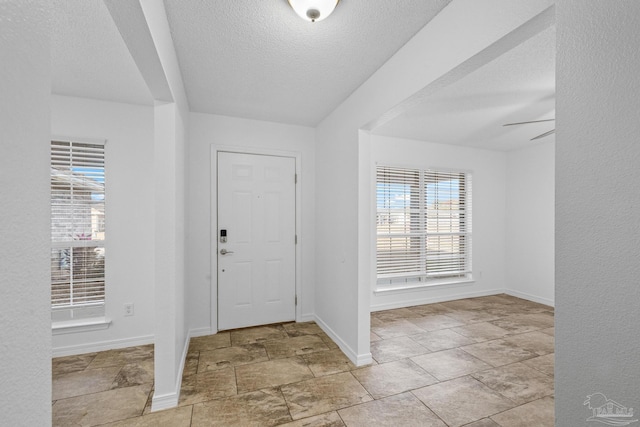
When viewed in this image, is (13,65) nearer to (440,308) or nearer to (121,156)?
(121,156)

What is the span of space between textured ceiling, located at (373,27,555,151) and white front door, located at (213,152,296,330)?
1.70 metres

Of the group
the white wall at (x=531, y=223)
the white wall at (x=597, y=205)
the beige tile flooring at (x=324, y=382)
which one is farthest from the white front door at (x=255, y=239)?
the white wall at (x=531, y=223)

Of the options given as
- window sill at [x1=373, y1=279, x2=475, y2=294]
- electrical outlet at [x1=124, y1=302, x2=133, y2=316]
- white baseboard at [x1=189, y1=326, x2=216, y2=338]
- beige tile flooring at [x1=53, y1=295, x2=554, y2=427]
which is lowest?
beige tile flooring at [x1=53, y1=295, x2=554, y2=427]

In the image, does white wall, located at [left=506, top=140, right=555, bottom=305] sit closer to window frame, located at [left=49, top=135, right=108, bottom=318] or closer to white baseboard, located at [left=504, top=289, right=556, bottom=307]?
white baseboard, located at [left=504, top=289, right=556, bottom=307]

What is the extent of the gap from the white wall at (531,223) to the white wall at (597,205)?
4050 millimetres

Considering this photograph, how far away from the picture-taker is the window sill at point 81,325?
267cm

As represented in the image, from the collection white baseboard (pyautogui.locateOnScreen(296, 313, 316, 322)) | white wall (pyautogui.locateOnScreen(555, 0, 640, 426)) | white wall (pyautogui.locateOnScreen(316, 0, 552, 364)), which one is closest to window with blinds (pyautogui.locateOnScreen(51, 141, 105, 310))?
white baseboard (pyautogui.locateOnScreen(296, 313, 316, 322))

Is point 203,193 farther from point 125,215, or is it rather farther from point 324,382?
point 324,382

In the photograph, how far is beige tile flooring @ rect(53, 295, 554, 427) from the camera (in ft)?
6.26

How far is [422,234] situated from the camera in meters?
4.43

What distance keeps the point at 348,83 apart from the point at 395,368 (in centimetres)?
260

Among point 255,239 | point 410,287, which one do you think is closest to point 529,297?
point 410,287

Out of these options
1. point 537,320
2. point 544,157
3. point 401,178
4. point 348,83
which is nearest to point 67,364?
point 348,83

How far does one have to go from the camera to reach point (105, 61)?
2127 mm
